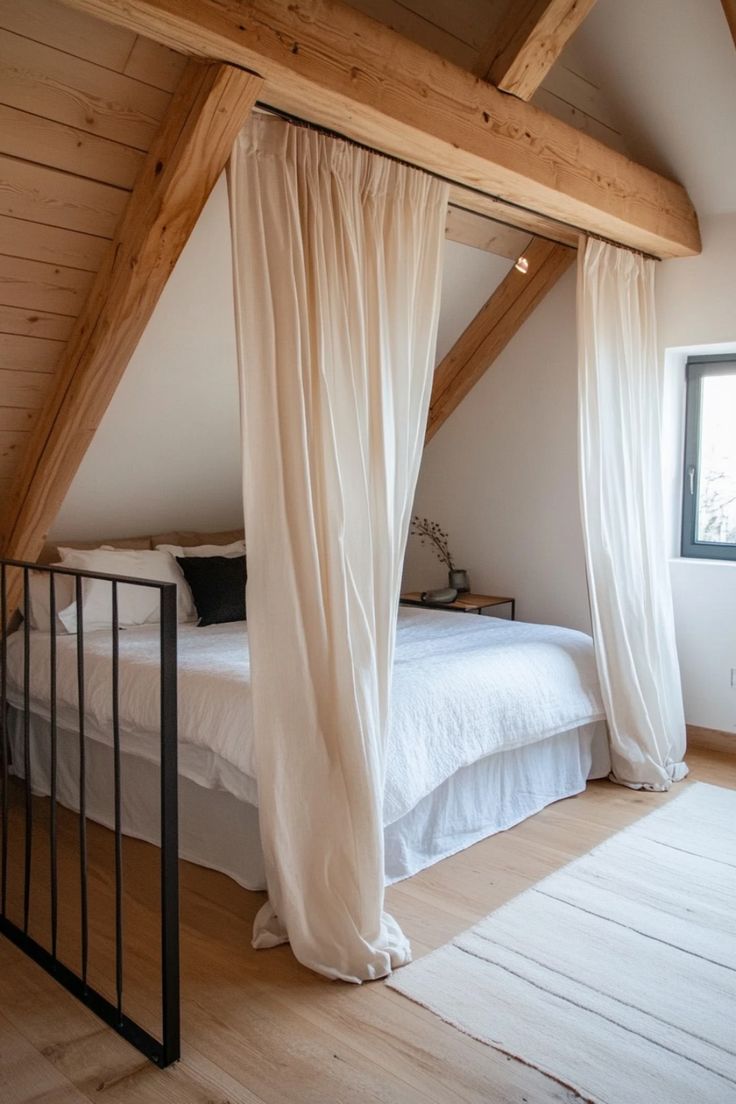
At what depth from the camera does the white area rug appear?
2.18 meters

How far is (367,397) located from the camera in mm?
2748

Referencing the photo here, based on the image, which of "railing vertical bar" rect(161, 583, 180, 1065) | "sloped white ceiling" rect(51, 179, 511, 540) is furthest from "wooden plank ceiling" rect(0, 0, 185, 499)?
"railing vertical bar" rect(161, 583, 180, 1065)

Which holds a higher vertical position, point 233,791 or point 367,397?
point 367,397

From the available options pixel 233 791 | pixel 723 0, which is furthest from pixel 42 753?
pixel 723 0

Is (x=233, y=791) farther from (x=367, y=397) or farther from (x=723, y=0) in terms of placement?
(x=723, y=0)

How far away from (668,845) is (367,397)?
1.96 meters

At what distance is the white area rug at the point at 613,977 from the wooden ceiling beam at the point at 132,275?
2.03 meters

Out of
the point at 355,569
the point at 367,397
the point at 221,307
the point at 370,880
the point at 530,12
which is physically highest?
the point at 530,12

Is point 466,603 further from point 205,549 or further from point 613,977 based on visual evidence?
point 613,977

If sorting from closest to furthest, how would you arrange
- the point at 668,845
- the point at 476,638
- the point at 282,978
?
the point at 282,978 → the point at 668,845 → the point at 476,638

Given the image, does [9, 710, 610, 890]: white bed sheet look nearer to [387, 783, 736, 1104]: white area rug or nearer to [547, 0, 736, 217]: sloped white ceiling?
[387, 783, 736, 1104]: white area rug

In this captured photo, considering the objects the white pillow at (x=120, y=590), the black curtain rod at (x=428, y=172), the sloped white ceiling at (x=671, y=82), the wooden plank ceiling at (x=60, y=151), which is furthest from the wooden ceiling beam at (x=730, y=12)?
the white pillow at (x=120, y=590)

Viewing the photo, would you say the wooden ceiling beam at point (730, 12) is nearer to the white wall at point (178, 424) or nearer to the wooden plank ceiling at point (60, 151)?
the white wall at point (178, 424)

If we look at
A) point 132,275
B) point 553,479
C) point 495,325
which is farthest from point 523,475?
point 132,275
